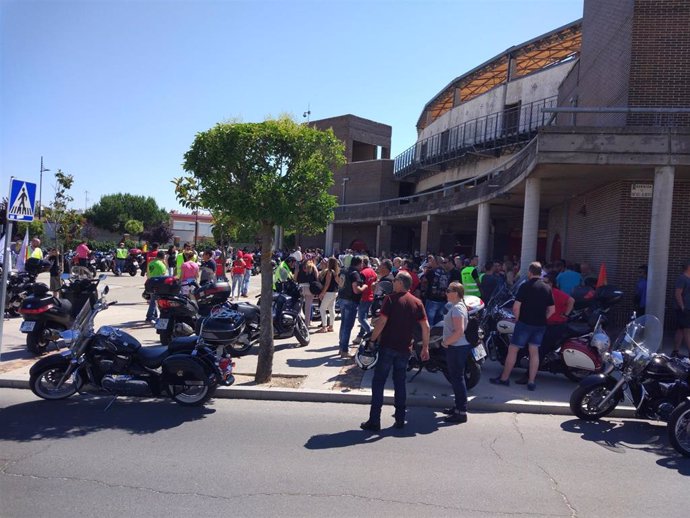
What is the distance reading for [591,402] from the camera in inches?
256

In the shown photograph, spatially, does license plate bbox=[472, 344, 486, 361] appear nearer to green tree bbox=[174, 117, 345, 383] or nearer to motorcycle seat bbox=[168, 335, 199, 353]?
green tree bbox=[174, 117, 345, 383]

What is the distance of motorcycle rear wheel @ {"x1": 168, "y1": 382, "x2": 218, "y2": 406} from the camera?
6535mm

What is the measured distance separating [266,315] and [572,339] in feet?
14.6

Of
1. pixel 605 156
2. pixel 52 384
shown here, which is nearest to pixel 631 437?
pixel 605 156

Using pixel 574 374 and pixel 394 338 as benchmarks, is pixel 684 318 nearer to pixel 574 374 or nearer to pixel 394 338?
pixel 574 374

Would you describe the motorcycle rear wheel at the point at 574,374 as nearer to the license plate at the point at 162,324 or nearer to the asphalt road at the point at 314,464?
the asphalt road at the point at 314,464

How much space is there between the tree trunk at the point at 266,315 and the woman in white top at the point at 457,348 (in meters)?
2.55

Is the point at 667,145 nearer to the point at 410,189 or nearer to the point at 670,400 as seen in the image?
the point at 670,400

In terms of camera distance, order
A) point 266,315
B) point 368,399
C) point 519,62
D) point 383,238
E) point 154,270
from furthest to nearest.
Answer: point 383,238 < point 519,62 < point 154,270 < point 266,315 < point 368,399

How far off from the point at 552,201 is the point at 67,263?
19.3 meters

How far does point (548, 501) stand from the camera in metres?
4.32

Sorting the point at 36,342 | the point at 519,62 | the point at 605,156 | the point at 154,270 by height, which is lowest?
the point at 36,342

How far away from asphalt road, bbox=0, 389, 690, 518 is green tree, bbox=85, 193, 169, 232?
59.4 meters

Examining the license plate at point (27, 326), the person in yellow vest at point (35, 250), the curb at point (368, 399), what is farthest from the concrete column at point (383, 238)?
the curb at point (368, 399)
